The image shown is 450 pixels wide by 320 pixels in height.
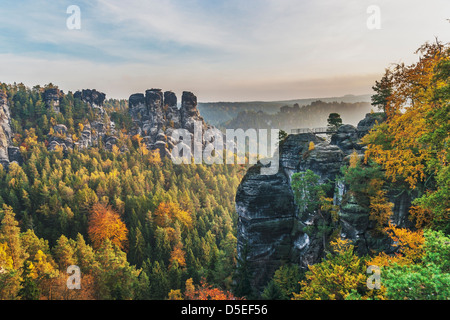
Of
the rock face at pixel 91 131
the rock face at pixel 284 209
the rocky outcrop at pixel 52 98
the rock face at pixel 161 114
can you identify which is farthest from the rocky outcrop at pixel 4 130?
the rock face at pixel 284 209

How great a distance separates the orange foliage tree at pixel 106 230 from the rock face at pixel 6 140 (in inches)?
2447

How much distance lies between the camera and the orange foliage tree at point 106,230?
46125mm

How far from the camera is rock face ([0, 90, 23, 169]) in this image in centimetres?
8274

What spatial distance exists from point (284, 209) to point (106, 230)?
1472 inches

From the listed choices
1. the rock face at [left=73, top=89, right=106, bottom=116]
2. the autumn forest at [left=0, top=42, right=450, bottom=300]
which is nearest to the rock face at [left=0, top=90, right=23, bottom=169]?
the autumn forest at [left=0, top=42, right=450, bottom=300]

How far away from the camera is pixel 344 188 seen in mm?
23688

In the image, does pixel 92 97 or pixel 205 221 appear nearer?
pixel 205 221

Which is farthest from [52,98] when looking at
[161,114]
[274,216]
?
[274,216]

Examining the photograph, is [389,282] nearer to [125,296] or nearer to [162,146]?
[125,296]

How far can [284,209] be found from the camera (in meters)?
32.8

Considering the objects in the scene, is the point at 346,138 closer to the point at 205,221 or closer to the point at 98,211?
the point at 205,221

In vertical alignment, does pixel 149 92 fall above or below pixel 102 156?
above

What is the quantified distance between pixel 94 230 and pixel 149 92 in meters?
92.6
